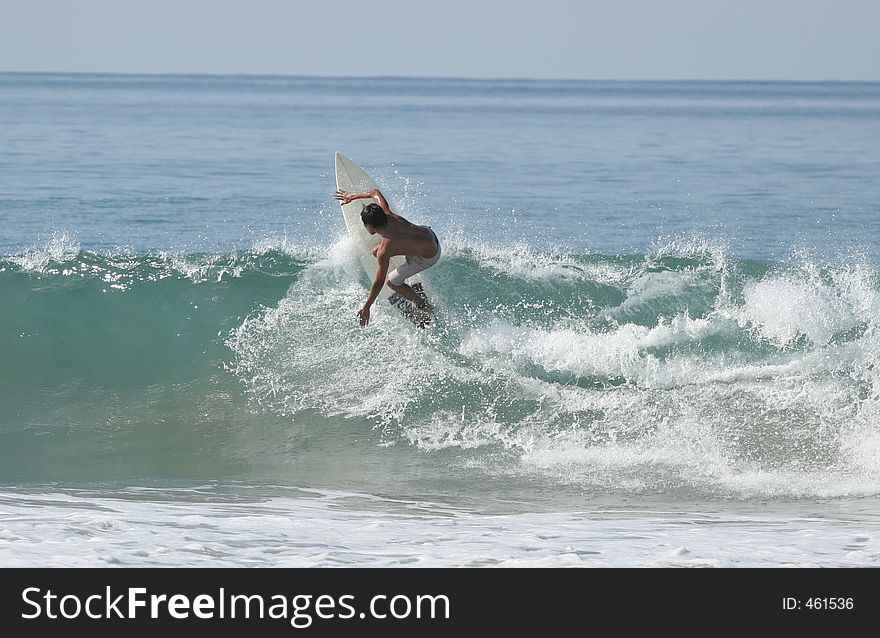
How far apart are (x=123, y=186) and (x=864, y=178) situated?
54.8 ft

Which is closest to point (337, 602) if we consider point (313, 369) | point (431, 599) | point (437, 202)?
point (431, 599)

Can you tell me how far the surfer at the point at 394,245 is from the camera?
8406mm

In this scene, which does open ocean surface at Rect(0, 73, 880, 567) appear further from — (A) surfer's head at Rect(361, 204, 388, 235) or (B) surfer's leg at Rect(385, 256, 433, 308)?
(A) surfer's head at Rect(361, 204, 388, 235)

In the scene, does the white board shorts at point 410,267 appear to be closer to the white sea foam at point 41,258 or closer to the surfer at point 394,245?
the surfer at point 394,245

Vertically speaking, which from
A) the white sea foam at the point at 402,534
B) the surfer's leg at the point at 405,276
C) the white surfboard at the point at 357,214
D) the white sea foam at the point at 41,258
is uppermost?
the white surfboard at the point at 357,214

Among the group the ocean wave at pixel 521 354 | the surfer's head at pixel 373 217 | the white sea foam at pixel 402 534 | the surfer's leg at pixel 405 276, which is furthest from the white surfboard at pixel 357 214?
the white sea foam at pixel 402 534

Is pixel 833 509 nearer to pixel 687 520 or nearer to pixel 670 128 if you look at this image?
pixel 687 520

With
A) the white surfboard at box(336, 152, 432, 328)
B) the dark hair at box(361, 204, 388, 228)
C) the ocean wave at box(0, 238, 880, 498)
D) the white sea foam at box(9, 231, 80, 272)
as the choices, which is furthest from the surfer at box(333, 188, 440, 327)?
the white sea foam at box(9, 231, 80, 272)

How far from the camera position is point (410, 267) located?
912cm

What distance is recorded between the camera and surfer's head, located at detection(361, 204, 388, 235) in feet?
27.3

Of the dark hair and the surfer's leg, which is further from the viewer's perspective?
the surfer's leg

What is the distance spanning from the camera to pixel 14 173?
2227 centimetres

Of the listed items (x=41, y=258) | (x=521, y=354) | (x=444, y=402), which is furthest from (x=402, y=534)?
(x=41, y=258)

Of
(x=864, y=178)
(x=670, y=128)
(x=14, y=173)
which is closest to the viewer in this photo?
(x=14, y=173)
